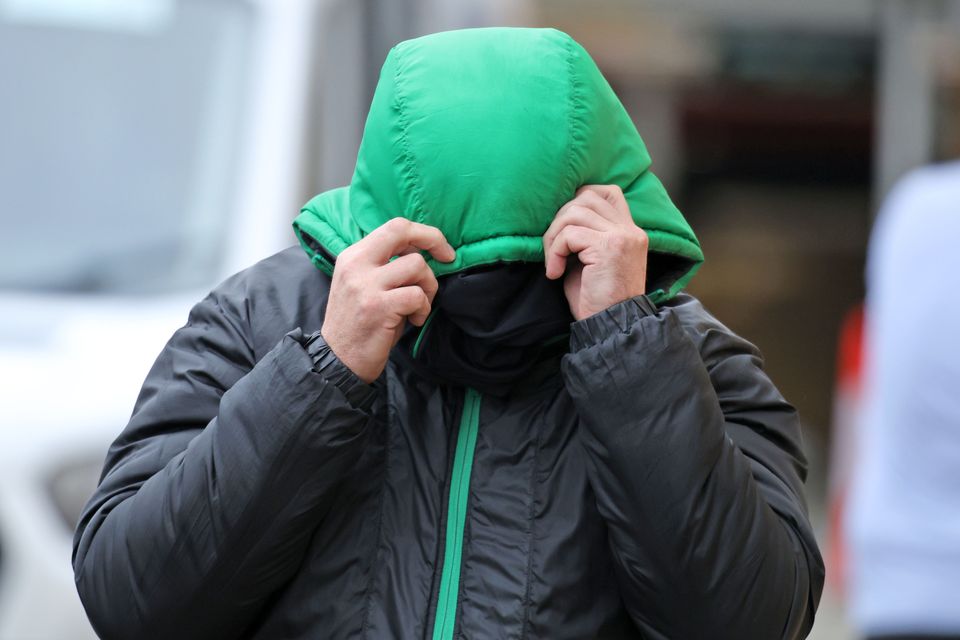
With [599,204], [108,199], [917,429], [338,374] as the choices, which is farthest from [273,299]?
[108,199]

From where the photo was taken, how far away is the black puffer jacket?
179 cm

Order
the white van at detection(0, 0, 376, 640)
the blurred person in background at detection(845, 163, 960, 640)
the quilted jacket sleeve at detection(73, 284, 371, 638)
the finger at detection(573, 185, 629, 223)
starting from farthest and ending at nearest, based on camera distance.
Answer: the white van at detection(0, 0, 376, 640) < the blurred person in background at detection(845, 163, 960, 640) < the finger at detection(573, 185, 629, 223) < the quilted jacket sleeve at detection(73, 284, 371, 638)

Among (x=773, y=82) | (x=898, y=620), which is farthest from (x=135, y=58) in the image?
(x=773, y=82)

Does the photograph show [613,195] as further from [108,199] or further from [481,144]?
[108,199]

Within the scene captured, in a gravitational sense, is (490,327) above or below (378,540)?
A: above

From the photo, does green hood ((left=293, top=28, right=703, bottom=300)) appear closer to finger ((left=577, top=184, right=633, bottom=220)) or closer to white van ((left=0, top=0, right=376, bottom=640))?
finger ((left=577, top=184, right=633, bottom=220))

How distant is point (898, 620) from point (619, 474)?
153 centimetres

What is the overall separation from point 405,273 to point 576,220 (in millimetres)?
203

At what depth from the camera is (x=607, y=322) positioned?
1.85 metres

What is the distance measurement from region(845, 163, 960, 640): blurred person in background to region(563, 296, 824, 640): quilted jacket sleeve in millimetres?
1278

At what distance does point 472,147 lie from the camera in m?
1.86

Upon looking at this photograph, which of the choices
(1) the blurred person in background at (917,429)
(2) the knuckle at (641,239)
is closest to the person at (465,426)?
(2) the knuckle at (641,239)

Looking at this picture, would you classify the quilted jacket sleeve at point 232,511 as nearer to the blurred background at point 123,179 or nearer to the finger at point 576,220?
the finger at point 576,220

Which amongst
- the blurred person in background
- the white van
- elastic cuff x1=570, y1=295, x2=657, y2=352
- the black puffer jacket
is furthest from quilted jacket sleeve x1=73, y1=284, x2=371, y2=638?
the white van
